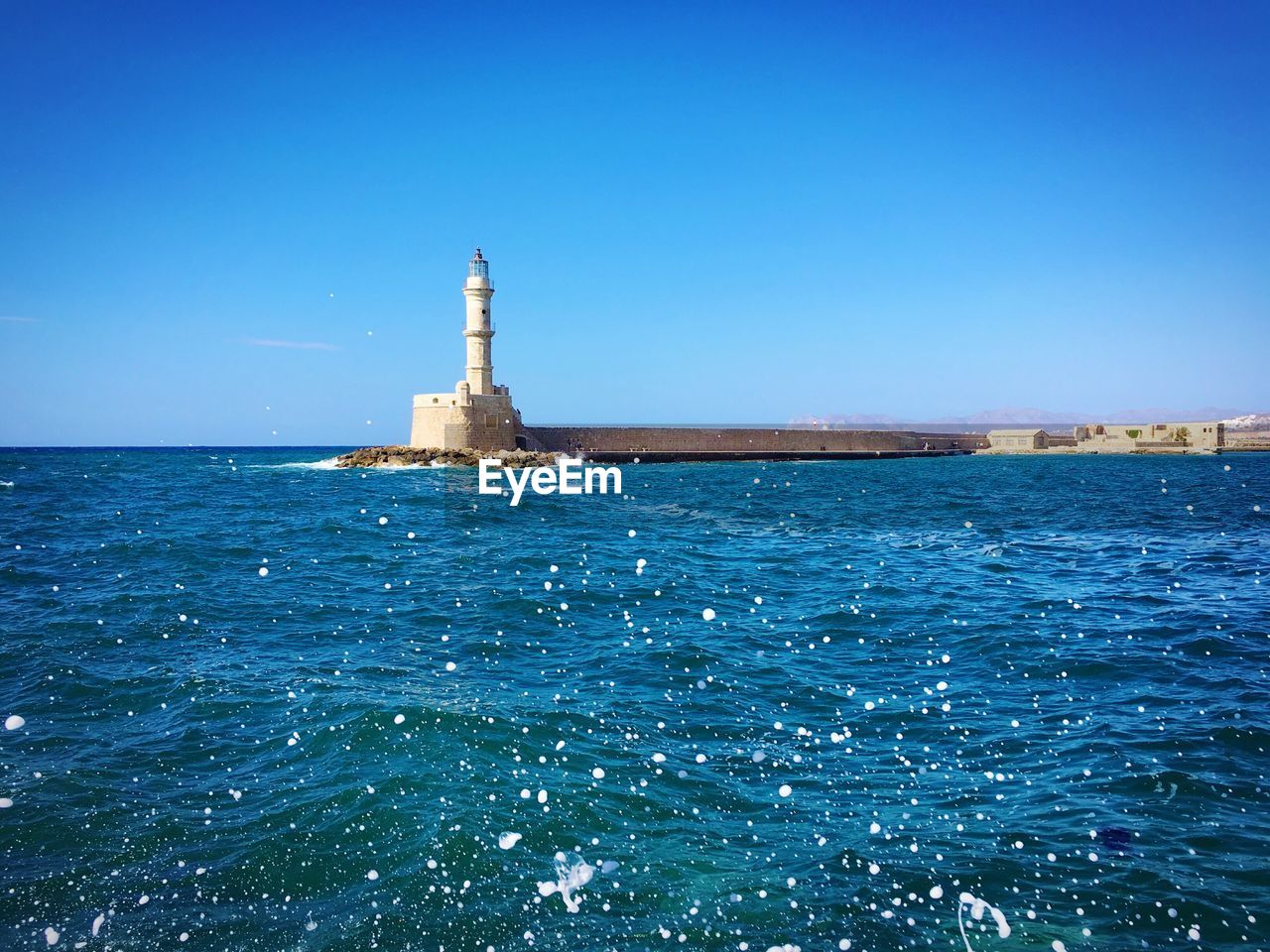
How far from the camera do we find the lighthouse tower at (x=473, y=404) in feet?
169

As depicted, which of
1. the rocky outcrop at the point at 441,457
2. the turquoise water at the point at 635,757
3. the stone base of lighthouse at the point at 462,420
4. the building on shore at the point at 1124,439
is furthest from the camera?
the building on shore at the point at 1124,439

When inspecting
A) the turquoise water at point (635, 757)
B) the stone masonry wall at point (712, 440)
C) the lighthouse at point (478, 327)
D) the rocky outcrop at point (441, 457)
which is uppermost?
the lighthouse at point (478, 327)

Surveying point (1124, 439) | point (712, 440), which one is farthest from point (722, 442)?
point (1124, 439)

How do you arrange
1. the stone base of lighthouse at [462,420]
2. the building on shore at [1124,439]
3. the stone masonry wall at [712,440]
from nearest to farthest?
the stone base of lighthouse at [462,420] → the stone masonry wall at [712,440] → the building on shore at [1124,439]

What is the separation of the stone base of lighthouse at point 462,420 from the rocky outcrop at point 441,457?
745 millimetres

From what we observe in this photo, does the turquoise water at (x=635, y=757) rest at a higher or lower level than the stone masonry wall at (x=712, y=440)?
lower

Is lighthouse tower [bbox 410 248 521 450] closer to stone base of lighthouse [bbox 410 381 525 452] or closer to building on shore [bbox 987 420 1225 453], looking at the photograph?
stone base of lighthouse [bbox 410 381 525 452]

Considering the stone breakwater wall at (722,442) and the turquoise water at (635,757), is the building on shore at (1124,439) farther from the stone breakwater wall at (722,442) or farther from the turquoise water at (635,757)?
the turquoise water at (635,757)

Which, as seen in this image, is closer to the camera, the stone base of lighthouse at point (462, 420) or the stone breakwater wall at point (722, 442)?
the stone base of lighthouse at point (462, 420)

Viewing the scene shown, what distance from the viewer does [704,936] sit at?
13.4 ft

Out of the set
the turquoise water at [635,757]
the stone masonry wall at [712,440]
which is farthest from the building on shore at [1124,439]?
the turquoise water at [635,757]

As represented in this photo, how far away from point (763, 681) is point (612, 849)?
330 cm

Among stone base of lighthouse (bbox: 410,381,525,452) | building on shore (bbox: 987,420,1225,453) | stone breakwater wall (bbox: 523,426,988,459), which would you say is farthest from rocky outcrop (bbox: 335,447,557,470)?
building on shore (bbox: 987,420,1225,453)

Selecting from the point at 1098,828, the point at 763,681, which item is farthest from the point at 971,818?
the point at 763,681
